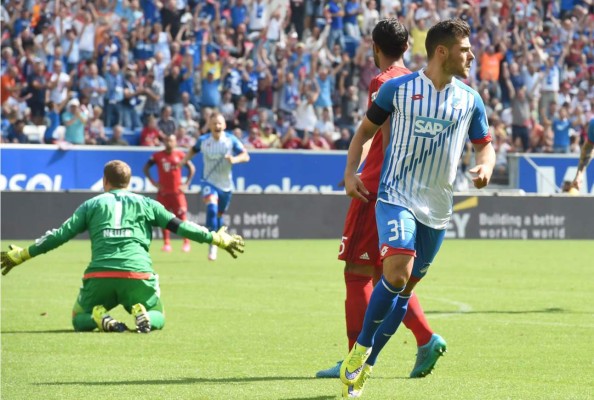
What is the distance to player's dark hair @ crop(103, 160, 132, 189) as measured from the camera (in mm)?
11039

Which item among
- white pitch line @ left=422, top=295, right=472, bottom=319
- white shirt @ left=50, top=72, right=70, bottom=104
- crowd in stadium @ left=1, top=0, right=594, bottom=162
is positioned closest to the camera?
white pitch line @ left=422, top=295, right=472, bottom=319

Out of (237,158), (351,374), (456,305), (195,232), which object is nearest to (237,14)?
(237,158)

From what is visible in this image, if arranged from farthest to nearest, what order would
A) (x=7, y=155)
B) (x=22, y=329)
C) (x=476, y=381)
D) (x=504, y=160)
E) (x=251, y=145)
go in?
Answer: (x=504, y=160), (x=251, y=145), (x=7, y=155), (x=22, y=329), (x=476, y=381)

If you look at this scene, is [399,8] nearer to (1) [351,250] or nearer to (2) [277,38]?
(2) [277,38]

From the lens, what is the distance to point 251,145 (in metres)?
30.1

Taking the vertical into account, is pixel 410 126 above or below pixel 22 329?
above

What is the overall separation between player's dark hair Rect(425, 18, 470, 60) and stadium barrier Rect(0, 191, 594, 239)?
64.9ft

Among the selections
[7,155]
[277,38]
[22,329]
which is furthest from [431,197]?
[277,38]

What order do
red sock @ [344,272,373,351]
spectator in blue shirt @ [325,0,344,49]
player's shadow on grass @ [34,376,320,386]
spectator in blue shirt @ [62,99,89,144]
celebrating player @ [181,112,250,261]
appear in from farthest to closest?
spectator in blue shirt @ [325,0,344,49] → spectator in blue shirt @ [62,99,89,144] → celebrating player @ [181,112,250,261] → red sock @ [344,272,373,351] → player's shadow on grass @ [34,376,320,386]

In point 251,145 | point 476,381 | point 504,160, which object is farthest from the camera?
point 504,160

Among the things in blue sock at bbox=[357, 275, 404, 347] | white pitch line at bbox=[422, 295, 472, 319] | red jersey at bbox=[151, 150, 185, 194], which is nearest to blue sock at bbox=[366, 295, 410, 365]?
blue sock at bbox=[357, 275, 404, 347]

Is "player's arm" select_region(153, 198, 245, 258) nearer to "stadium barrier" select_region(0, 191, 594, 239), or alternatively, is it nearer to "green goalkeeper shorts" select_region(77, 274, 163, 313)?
"green goalkeeper shorts" select_region(77, 274, 163, 313)

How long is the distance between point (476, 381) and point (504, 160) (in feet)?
80.6

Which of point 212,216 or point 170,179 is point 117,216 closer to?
point 212,216
